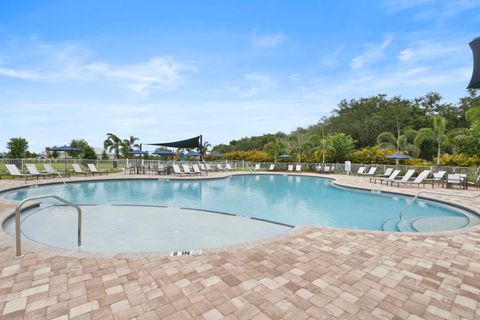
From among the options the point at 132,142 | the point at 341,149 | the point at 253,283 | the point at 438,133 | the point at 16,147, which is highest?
the point at 132,142

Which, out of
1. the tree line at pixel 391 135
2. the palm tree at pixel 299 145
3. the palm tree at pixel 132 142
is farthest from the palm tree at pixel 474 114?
the palm tree at pixel 132 142

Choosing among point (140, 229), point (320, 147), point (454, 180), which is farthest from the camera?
point (320, 147)

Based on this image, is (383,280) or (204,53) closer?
(383,280)

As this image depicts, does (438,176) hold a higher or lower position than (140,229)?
higher

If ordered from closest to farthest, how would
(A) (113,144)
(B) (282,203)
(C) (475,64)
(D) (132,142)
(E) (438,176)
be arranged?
(C) (475,64)
(B) (282,203)
(E) (438,176)
(A) (113,144)
(D) (132,142)

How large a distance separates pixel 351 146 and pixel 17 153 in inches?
1242

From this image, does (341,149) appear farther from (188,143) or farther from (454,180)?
(188,143)

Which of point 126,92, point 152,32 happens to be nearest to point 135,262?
point 152,32

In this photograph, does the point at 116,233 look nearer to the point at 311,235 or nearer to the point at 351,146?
the point at 311,235

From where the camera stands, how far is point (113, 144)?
1474 inches

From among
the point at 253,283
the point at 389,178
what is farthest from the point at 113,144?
the point at 253,283

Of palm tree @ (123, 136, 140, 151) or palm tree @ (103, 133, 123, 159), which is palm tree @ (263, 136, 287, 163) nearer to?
palm tree @ (103, 133, 123, 159)

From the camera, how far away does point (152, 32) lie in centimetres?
1177

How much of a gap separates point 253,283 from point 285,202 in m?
7.44
